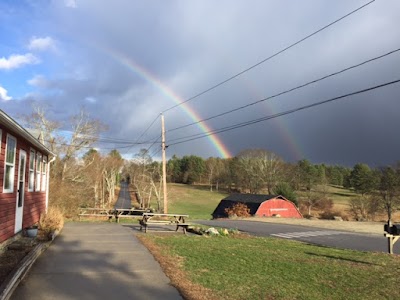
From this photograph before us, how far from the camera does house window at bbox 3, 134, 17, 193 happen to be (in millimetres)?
10438

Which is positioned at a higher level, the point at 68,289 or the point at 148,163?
the point at 148,163

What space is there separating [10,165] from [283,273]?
7.75 m

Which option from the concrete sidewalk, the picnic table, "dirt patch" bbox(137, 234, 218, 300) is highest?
the picnic table

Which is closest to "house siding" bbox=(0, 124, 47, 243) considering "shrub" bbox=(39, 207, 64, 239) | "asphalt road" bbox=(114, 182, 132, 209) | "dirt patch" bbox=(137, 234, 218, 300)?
"shrub" bbox=(39, 207, 64, 239)

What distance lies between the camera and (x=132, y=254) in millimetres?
9961

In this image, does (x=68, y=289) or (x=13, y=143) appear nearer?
(x=68, y=289)

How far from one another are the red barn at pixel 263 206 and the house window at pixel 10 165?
134 ft

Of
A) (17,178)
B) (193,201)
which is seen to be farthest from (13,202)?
(193,201)

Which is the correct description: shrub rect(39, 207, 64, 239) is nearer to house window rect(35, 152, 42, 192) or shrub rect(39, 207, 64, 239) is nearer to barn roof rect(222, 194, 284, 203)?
house window rect(35, 152, 42, 192)

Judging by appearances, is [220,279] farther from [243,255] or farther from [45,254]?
[45,254]

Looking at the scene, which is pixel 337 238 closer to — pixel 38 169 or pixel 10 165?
pixel 38 169

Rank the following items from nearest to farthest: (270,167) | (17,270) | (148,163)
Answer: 1. (17,270)
2. (148,163)
3. (270,167)

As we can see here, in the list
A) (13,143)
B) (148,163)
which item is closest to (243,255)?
(13,143)

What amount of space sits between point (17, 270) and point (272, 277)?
4786mm
